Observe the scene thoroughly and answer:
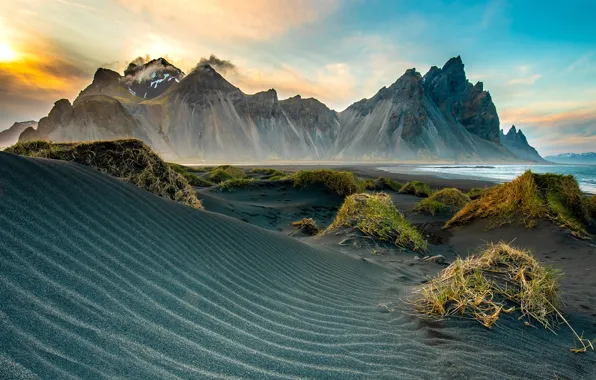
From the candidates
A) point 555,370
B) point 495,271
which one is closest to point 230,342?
point 555,370

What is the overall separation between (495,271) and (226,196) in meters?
10.5

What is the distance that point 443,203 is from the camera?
425 inches

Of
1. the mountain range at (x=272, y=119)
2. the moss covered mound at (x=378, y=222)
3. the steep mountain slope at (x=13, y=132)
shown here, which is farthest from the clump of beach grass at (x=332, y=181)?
the steep mountain slope at (x=13, y=132)

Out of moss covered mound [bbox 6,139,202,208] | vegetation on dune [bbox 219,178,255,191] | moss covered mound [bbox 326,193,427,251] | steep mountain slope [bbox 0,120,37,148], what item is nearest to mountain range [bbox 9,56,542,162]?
steep mountain slope [bbox 0,120,37,148]

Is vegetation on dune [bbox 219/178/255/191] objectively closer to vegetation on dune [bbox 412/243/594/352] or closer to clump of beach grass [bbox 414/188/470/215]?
clump of beach grass [bbox 414/188/470/215]

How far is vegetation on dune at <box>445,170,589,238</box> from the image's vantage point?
702 centimetres

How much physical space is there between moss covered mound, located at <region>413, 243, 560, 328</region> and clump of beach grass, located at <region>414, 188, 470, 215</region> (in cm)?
714

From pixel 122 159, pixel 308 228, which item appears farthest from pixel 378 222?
pixel 122 159

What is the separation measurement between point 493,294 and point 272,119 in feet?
419

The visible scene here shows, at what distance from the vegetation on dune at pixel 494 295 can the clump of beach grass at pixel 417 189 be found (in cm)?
1244

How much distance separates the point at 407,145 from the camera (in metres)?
136

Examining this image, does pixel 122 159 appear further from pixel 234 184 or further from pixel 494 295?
pixel 234 184

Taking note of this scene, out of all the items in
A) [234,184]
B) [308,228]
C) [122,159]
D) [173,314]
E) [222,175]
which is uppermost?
[122,159]

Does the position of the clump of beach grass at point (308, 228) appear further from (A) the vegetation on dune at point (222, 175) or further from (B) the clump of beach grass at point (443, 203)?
(A) the vegetation on dune at point (222, 175)
